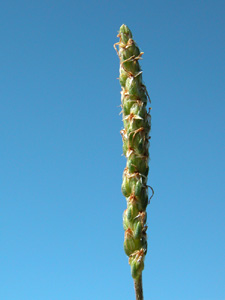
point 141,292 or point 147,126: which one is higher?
point 147,126

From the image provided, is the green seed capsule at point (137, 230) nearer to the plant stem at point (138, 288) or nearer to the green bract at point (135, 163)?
the green bract at point (135, 163)

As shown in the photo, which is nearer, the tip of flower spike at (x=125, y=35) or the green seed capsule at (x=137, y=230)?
the green seed capsule at (x=137, y=230)

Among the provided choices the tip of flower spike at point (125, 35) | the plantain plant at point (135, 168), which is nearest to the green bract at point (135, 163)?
the plantain plant at point (135, 168)

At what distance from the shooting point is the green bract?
6.55m

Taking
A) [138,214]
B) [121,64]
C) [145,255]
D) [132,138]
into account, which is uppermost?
[121,64]

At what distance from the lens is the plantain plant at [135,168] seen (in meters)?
6.55

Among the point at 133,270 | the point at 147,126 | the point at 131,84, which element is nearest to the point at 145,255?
the point at 133,270

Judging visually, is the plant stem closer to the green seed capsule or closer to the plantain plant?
the plantain plant

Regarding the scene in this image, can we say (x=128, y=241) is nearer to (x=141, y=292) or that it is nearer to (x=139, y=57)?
(x=141, y=292)

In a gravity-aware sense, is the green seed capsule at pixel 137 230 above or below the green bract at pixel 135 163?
below

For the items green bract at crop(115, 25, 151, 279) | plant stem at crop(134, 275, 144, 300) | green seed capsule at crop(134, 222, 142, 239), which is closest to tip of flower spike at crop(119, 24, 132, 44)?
green bract at crop(115, 25, 151, 279)

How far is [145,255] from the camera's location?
661 cm

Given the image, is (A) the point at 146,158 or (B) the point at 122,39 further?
(B) the point at 122,39

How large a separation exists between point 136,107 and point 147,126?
34cm
